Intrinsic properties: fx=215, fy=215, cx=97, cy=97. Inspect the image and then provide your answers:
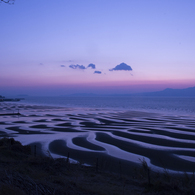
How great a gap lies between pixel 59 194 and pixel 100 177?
3694 mm

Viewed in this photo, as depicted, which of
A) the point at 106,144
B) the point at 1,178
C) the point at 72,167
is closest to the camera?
the point at 1,178

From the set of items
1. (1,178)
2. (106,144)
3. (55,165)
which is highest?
(1,178)

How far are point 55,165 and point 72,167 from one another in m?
1.08

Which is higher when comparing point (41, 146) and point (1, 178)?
point (1, 178)

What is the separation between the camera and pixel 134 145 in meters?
20.8

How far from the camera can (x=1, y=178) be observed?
22.2 ft

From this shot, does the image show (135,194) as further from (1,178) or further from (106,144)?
(106,144)

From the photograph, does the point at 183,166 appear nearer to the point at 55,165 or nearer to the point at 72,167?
the point at 72,167

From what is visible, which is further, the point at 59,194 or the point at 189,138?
the point at 189,138

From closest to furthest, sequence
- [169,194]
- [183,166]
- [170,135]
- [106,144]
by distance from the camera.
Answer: [169,194] → [183,166] → [106,144] → [170,135]

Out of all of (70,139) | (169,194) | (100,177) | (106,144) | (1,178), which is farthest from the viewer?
(70,139)

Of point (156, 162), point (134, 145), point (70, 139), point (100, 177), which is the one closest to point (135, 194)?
point (100, 177)

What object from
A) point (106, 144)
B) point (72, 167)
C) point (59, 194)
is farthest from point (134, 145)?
point (59, 194)

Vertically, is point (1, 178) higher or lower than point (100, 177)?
higher
